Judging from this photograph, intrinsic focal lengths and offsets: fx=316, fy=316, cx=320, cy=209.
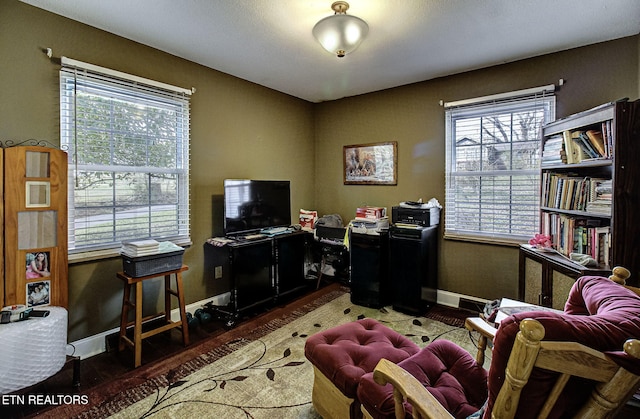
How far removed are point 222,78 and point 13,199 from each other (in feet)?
7.04

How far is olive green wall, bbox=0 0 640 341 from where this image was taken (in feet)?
7.25

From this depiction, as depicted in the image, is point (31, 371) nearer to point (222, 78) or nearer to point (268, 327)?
point (268, 327)

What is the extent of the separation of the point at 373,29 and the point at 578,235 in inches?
86.4

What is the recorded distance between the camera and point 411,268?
3.21m

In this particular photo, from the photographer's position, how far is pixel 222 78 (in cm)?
339

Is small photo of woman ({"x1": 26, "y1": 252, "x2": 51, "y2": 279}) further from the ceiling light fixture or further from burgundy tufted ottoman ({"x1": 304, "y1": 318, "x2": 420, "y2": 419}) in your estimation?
the ceiling light fixture

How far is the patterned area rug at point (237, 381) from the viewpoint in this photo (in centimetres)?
185

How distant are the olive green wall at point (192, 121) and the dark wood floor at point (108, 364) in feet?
0.81

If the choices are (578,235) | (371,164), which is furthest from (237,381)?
(371,164)

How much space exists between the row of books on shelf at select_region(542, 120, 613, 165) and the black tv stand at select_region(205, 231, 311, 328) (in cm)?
255

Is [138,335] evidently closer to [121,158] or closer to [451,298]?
[121,158]

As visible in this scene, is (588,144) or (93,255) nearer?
(588,144)

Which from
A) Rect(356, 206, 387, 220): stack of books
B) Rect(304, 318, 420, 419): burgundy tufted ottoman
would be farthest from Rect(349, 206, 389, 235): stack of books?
Rect(304, 318, 420, 419): burgundy tufted ottoman

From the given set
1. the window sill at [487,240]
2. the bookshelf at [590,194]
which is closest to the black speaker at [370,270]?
the window sill at [487,240]
